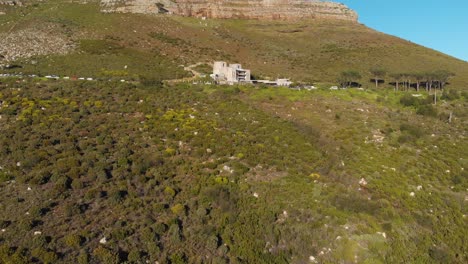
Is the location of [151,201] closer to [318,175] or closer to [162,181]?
[162,181]

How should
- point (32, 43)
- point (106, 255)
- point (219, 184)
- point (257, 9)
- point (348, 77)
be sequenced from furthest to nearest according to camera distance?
point (257, 9) < point (348, 77) < point (32, 43) < point (219, 184) < point (106, 255)

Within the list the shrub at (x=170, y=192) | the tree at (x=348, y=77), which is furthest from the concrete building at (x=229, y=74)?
the shrub at (x=170, y=192)

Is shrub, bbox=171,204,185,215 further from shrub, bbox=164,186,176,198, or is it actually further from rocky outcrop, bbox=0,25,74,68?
rocky outcrop, bbox=0,25,74,68

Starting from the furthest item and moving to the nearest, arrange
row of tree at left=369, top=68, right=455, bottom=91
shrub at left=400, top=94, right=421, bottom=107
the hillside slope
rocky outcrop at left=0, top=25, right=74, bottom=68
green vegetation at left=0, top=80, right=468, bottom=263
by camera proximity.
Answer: the hillside slope → row of tree at left=369, top=68, right=455, bottom=91 → rocky outcrop at left=0, top=25, right=74, bottom=68 → shrub at left=400, top=94, right=421, bottom=107 → green vegetation at left=0, top=80, right=468, bottom=263

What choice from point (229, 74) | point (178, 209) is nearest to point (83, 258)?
point (178, 209)

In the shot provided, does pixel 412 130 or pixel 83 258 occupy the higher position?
pixel 412 130

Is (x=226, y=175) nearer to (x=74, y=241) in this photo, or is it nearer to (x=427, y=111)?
(x=74, y=241)

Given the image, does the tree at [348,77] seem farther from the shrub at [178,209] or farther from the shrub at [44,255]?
the shrub at [44,255]

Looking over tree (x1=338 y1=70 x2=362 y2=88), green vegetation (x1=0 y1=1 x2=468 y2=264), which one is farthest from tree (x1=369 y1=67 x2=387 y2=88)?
green vegetation (x1=0 y1=1 x2=468 y2=264)
